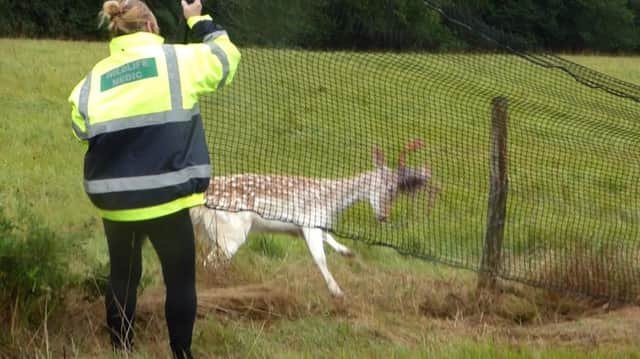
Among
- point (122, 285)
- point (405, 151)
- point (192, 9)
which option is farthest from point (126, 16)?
point (405, 151)

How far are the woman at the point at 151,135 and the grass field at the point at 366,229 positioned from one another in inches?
25.3

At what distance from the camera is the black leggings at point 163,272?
5.50 meters

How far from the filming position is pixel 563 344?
621 cm

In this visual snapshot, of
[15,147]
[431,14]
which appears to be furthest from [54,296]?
[15,147]

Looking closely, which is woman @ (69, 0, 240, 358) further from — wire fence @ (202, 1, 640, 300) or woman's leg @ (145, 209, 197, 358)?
wire fence @ (202, 1, 640, 300)

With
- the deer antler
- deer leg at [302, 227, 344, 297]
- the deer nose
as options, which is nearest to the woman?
deer leg at [302, 227, 344, 297]

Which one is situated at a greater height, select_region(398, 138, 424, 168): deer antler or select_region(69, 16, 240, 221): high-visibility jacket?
select_region(69, 16, 240, 221): high-visibility jacket

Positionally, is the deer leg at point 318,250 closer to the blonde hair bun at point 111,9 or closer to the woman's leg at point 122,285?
the woman's leg at point 122,285

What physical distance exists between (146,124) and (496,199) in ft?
10.8

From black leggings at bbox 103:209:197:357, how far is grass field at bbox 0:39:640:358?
0.21 meters

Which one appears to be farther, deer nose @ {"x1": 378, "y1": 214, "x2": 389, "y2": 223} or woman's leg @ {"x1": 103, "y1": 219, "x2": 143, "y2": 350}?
deer nose @ {"x1": 378, "y1": 214, "x2": 389, "y2": 223}

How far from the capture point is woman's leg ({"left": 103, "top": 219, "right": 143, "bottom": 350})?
5691mm

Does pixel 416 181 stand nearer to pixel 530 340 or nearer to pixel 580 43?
pixel 530 340

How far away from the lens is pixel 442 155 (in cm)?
1075
